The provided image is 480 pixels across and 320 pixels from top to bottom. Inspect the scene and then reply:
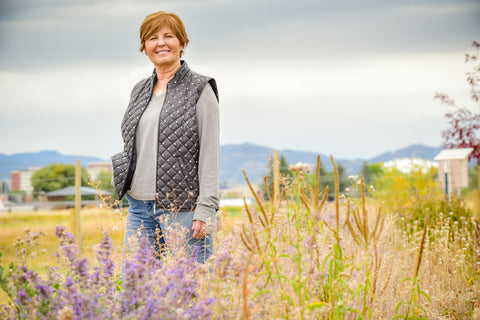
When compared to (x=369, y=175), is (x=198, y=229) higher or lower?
lower

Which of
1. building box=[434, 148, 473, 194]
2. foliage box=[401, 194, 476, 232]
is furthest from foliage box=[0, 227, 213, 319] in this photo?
building box=[434, 148, 473, 194]

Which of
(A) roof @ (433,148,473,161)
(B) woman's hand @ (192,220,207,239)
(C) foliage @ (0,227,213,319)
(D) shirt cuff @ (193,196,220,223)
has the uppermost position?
(A) roof @ (433,148,473,161)

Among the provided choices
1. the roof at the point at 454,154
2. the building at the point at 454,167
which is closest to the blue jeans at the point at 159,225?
the building at the point at 454,167

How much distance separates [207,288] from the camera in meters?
2.20

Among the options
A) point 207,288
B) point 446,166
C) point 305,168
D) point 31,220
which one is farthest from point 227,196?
point 207,288

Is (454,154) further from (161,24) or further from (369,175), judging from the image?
(161,24)

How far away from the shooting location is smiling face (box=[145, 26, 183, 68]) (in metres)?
3.02

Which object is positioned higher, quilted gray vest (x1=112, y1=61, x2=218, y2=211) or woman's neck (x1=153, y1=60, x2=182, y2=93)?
woman's neck (x1=153, y1=60, x2=182, y2=93)

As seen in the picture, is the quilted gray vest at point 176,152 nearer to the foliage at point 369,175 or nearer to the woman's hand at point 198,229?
the woman's hand at point 198,229

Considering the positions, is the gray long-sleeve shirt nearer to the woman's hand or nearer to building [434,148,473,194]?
the woman's hand

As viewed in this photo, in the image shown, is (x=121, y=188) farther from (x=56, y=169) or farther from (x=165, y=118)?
(x=56, y=169)

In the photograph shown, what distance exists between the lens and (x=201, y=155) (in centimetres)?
296

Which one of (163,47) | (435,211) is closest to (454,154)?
(435,211)

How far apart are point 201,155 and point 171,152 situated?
17 cm
